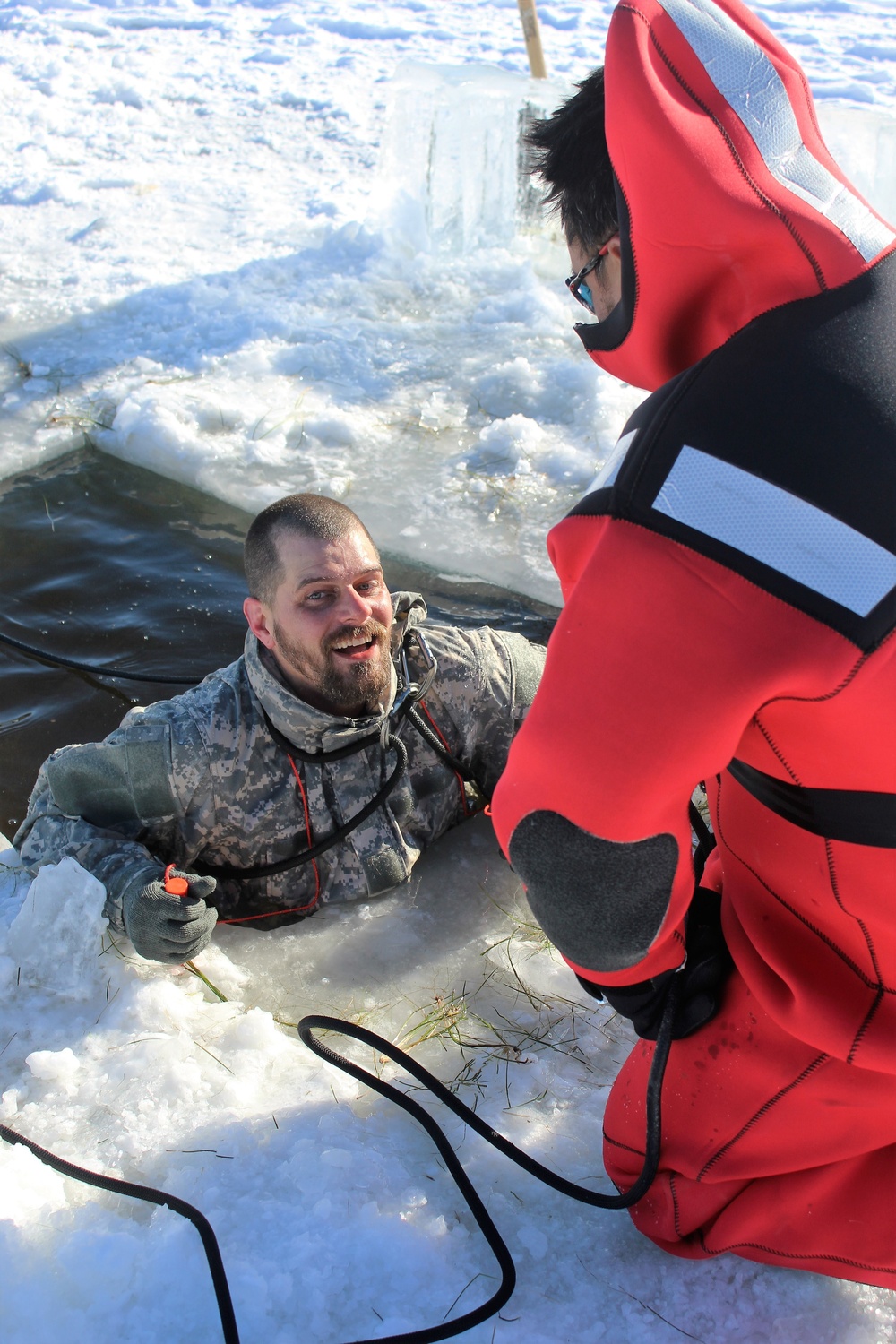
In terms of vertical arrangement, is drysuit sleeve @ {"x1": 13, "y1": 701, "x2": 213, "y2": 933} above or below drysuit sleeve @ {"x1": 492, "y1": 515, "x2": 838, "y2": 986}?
below

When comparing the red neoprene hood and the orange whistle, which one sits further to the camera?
the orange whistle

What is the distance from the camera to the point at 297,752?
8.89 ft

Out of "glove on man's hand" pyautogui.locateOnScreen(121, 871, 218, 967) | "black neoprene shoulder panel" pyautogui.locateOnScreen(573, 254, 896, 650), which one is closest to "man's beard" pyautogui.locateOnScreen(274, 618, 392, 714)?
"glove on man's hand" pyautogui.locateOnScreen(121, 871, 218, 967)

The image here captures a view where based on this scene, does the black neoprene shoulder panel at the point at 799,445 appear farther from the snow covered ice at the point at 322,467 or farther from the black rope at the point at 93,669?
the black rope at the point at 93,669

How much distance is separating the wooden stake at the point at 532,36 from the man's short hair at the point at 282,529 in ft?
20.0

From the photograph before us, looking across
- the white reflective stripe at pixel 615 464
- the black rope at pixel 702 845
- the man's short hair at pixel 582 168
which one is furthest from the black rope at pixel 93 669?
the white reflective stripe at pixel 615 464

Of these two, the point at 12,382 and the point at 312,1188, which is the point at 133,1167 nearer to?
the point at 312,1188

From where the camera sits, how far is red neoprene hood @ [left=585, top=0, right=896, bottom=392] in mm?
1043

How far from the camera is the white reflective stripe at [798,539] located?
38.0 inches

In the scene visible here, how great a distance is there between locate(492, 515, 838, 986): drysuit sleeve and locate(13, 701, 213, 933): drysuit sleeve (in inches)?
63.7

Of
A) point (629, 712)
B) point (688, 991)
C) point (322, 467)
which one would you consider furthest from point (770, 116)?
point (322, 467)

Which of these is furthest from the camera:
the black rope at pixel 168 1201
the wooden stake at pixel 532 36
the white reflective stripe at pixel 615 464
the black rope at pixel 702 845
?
the wooden stake at pixel 532 36

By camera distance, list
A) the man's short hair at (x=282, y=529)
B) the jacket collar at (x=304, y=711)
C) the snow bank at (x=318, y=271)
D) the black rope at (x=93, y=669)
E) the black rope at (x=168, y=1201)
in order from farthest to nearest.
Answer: the snow bank at (x=318, y=271) → the black rope at (x=93, y=669) → the man's short hair at (x=282, y=529) → the jacket collar at (x=304, y=711) → the black rope at (x=168, y=1201)

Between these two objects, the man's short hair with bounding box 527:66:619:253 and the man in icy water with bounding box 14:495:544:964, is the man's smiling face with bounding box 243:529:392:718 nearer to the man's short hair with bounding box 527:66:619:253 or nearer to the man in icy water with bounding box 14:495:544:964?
the man in icy water with bounding box 14:495:544:964
